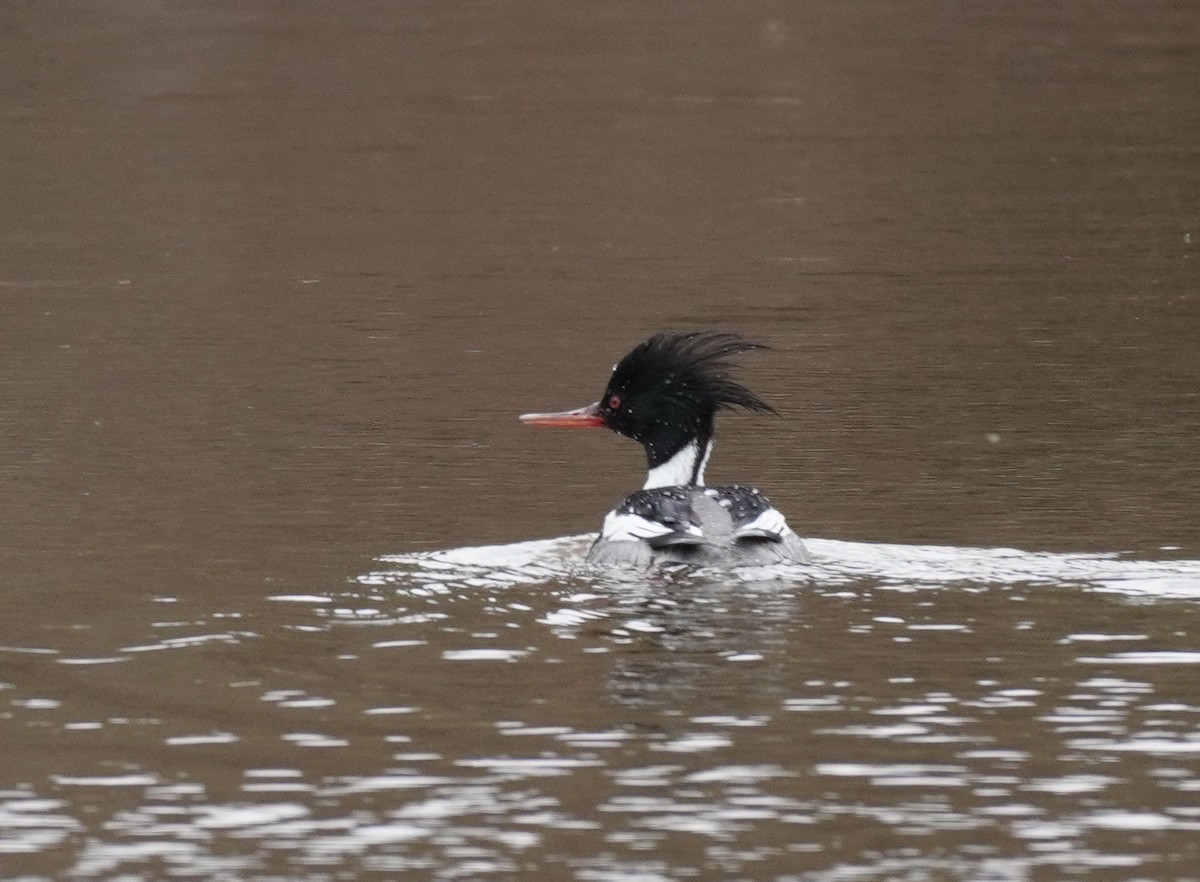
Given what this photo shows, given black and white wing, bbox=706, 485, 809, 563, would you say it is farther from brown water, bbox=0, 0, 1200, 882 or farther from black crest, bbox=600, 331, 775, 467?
black crest, bbox=600, 331, 775, 467

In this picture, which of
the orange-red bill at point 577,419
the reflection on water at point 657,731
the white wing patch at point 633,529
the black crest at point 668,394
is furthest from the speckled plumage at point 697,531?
the orange-red bill at point 577,419

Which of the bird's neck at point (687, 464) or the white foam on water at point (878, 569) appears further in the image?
the bird's neck at point (687, 464)

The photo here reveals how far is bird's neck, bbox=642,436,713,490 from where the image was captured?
38.6ft

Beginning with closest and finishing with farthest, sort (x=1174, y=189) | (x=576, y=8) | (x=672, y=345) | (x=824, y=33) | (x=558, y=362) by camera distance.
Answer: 1. (x=672, y=345)
2. (x=558, y=362)
3. (x=1174, y=189)
4. (x=824, y=33)
5. (x=576, y=8)

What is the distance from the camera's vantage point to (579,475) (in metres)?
13.4

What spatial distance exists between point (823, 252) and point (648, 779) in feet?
42.2

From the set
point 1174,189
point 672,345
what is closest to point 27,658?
point 672,345

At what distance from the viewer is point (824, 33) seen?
3453 cm

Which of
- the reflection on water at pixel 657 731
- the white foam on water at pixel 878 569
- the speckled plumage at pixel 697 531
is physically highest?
the speckled plumage at pixel 697 531

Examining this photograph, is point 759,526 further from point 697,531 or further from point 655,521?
point 655,521

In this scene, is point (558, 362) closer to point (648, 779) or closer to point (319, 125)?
point (648, 779)

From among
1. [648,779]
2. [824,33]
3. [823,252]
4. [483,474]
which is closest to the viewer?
[648,779]

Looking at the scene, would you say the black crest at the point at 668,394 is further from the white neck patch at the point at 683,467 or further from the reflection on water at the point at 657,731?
the reflection on water at the point at 657,731

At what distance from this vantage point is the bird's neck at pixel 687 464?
11758 mm
